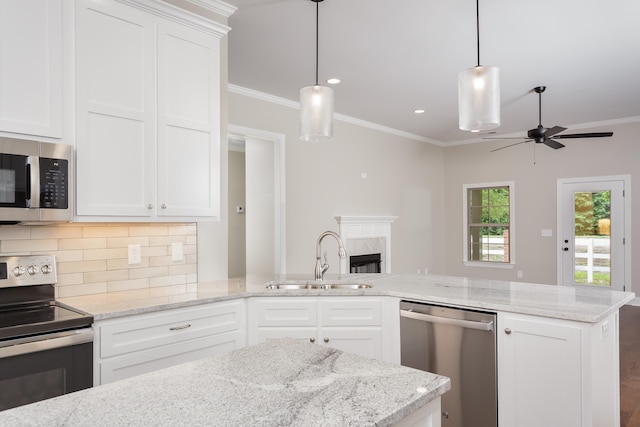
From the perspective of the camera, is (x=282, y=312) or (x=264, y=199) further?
(x=264, y=199)

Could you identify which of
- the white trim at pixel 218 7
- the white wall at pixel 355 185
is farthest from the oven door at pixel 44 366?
the white wall at pixel 355 185

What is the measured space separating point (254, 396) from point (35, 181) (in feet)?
5.47

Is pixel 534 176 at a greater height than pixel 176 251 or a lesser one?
greater

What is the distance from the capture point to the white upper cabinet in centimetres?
229

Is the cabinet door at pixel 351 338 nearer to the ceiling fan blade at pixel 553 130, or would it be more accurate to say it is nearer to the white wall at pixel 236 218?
the ceiling fan blade at pixel 553 130

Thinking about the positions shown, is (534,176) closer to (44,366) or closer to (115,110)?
(115,110)

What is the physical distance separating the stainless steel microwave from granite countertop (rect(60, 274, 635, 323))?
19.6 inches

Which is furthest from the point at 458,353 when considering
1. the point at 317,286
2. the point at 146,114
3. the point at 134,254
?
the point at 146,114

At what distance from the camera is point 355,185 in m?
6.40

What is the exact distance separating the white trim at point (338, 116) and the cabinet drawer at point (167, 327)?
9.81ft

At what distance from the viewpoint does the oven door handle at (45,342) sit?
5.63ft

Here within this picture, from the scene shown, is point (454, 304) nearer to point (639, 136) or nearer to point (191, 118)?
point (191, 118)

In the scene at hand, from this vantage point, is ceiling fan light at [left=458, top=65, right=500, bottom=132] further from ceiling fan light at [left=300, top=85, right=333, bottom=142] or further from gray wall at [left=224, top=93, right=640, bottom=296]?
gray wall at [left=224, top=93, right=640, bottom=296]

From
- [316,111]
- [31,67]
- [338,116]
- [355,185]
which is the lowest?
[355,185]
